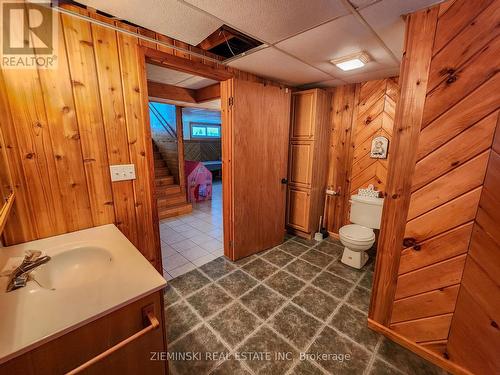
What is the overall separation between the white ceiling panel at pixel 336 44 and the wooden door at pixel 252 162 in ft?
2.11

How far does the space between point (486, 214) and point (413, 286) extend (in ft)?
2.16

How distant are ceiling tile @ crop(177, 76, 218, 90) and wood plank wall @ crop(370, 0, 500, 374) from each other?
224 cm

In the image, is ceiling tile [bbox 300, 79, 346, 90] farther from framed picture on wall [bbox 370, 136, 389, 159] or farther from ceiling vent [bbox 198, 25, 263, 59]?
ceiling vent [bbox 198, 25, 263, 59]

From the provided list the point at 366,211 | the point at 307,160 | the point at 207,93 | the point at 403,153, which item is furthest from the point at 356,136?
the point at 207,93

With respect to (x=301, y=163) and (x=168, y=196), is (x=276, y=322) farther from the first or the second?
(x=168, y=196)

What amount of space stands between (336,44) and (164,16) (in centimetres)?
129

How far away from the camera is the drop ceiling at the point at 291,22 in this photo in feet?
4.06

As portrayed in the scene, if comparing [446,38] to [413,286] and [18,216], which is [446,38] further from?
[18,216]

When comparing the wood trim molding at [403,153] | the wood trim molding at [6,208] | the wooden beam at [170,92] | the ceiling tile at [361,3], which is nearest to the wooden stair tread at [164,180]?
the wooden beam at [170,92]

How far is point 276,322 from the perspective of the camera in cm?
178

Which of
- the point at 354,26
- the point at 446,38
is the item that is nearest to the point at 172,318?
the point at 354,26

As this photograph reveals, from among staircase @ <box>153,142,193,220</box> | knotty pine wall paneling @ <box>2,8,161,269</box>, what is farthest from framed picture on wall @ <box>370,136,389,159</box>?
staircase @ <box>153,142,193,220</box>

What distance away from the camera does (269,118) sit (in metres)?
2.61

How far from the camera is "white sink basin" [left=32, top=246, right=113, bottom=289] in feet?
3.59
